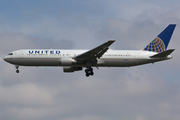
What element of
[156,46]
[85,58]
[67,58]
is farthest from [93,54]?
[156,46]

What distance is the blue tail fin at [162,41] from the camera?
49697 mm

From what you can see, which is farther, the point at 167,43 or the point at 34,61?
the point at 167,43

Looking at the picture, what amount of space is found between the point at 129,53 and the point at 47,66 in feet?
38.4

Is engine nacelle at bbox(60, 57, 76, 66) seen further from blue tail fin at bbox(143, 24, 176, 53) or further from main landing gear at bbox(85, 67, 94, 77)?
blue tail fin at bbox(143, 24, 176, 53)

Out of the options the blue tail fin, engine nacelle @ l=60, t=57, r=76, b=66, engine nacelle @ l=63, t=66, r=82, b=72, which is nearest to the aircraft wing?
engine nacelle @ l=60, t=57, r=76, b=66

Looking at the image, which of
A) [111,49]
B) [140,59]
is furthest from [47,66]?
[140,59]

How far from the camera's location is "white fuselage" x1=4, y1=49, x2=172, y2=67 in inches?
1810

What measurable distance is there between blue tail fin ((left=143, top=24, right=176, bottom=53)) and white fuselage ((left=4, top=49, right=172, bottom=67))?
7.16 ft

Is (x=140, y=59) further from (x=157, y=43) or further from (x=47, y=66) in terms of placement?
(x=47, y=66)

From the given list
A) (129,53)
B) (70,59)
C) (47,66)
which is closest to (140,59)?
(129,53)

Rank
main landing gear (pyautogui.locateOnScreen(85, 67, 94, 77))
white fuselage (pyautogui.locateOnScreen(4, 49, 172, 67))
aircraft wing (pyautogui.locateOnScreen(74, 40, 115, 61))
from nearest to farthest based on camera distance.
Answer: aircraft wing (pyautogui.locateOnScreen(74, 40, 115, 61))
white fuselage (pyautogui.locateOnScreen(4, 49, 172, 67))
main landing gear (pyautogui.locateOnScreen(85, 67, 94, 77))

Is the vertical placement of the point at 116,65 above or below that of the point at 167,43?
below

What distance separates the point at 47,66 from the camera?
4666 cm

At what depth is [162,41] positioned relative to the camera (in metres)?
50.5
